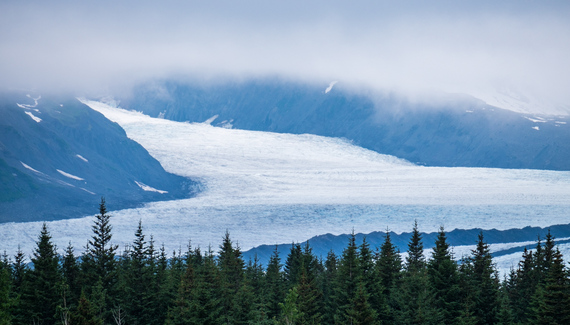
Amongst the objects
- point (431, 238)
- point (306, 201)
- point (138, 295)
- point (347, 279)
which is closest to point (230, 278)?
point (138, 295)

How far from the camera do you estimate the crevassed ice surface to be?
2697 inches

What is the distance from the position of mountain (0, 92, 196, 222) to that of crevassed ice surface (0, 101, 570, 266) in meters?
3.86

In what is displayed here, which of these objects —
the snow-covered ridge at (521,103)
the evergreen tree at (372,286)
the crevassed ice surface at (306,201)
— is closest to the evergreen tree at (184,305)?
the evergreen tree at (372,286)

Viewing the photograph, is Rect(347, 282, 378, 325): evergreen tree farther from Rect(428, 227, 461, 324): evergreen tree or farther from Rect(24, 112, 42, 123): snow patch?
Rect(24, 112, 42, 123): snow patch

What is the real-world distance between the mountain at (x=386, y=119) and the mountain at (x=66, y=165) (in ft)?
217

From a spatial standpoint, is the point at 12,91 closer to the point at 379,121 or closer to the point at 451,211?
the point at 451,211

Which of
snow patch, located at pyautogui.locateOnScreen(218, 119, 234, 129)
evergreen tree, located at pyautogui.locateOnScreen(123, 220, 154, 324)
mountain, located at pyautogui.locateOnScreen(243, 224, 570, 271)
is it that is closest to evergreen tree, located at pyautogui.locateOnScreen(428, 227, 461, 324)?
evergreen tree, located at pyautogui.locateOnScreen(123, 220, 154, 324)

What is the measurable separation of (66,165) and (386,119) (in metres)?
88.7

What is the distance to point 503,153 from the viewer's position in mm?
136375

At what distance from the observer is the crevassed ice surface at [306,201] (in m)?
68.5

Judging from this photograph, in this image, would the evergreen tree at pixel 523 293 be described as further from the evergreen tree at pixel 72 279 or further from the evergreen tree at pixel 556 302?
the evergreen tree at pixel 72 279

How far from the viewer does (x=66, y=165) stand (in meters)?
96.5

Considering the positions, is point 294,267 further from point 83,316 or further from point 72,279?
point 83,316

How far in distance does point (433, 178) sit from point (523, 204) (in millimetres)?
21768
